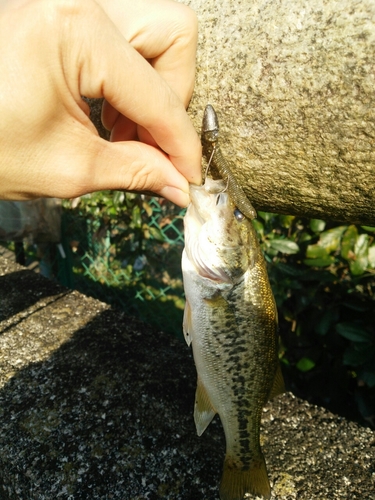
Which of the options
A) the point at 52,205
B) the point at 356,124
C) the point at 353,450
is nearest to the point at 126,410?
the point at 353,450

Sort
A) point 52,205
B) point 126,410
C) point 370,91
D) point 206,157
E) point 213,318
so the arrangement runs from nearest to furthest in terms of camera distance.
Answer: point 370,91 → point 206,157 → point 213,318 → point 126,410 → point 52,205

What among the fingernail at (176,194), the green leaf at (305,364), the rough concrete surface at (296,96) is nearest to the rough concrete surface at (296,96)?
the rough concrete surface at (296,96)

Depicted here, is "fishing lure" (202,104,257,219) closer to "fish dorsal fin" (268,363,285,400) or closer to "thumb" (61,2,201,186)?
"thumb" (61,2,201,186)

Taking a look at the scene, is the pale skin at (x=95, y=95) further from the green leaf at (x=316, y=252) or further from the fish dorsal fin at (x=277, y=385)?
the green leaf at (x=316, y=252)

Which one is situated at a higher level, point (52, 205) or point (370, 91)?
point (370, 91)

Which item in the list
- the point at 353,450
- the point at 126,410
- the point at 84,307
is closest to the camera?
the point at 353,450

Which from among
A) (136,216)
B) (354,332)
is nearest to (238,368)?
(354,332)

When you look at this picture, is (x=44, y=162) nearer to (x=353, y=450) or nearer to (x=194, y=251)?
(x=194, y=251)
